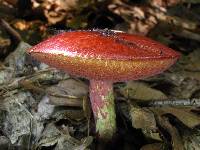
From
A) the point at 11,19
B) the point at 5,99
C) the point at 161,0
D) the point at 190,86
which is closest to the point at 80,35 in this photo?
the point at 5,99

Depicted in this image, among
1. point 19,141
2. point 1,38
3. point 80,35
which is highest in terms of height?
point 80,35

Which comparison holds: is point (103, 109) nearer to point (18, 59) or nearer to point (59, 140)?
point (59, 140)

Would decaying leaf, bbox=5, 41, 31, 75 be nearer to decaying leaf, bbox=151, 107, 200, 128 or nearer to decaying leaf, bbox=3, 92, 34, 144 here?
decaying leaf, bbox=3, 92, 34, 144

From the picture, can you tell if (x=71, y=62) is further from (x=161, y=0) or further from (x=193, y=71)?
(x=161, y=0)

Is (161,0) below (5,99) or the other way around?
the other way around

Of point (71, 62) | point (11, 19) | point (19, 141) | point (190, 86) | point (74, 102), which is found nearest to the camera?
point (71, 62)

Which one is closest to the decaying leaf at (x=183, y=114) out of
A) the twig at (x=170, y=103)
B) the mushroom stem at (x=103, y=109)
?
the twig at (x=170, y=103)

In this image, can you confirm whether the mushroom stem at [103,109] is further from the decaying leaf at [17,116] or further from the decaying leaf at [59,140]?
the decaying leaf at [17,116]
